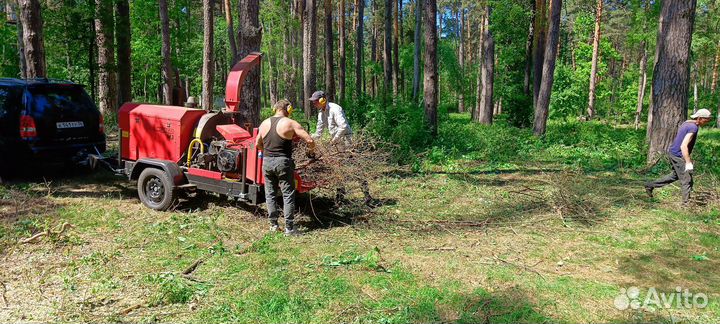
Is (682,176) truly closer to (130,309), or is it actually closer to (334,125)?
(334,125)

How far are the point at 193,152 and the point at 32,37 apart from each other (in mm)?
5445

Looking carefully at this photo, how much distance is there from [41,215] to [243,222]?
9.83ft

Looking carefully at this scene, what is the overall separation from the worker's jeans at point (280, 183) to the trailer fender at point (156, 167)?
1712 millimetres

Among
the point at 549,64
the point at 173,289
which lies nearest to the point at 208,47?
the point at 549,64

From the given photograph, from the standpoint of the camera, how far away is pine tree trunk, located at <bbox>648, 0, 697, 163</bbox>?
11211mm

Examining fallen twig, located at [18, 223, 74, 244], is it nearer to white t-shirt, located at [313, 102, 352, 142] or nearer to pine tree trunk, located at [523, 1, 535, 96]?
white t-shirt, located at [313, 102, 352, 142]

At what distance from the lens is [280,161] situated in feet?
21.7

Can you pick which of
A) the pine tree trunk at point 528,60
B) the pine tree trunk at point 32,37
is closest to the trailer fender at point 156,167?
the pine tree trunk at point 32,37

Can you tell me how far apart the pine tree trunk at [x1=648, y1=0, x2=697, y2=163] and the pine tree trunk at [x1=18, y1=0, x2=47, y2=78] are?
45.3ft

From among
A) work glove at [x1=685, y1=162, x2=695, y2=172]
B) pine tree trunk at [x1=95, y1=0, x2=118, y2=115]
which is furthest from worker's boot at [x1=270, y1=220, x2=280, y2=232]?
pine tree trunk at [x1=95, y1=0, x2=118, y2=115]

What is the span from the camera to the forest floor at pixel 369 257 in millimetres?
Result: 4551

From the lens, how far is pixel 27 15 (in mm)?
10188

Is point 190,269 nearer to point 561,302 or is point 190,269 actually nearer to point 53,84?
point 561,302

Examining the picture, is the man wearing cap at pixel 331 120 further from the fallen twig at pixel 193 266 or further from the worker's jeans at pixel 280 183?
the fallen twig at pixel 193 266
